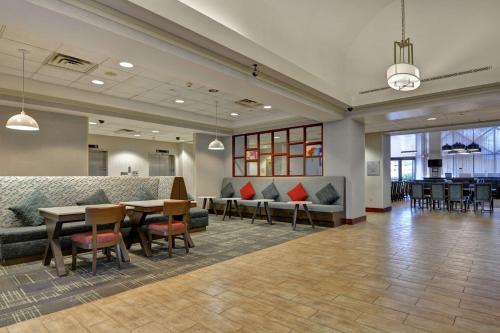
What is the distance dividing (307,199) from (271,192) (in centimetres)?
120

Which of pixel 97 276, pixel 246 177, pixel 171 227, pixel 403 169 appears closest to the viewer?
pixel 97 276

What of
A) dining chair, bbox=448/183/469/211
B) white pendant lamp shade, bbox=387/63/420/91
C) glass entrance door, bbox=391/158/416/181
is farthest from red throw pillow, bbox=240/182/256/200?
glass entrance door, bbox=391/158/416/181

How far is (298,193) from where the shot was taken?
26.7 ft

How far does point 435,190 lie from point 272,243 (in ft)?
25.6

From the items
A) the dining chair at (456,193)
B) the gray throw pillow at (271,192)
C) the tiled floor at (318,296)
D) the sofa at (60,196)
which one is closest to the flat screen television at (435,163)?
the dining chair at (456,193)

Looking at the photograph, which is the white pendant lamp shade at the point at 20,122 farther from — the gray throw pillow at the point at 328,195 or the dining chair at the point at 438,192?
the dining chair at the point at 438,192

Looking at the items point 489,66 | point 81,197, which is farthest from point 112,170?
point 489,66

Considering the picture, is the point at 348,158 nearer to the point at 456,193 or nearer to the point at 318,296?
the point at 456,193

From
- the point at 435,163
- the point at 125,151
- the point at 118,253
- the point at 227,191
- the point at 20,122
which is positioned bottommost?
the point at 118,253

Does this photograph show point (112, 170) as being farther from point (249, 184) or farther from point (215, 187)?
point (249, 184)

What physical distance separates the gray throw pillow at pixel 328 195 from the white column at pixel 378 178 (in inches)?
131

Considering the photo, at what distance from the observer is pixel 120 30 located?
3164 mm

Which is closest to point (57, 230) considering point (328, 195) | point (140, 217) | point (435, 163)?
point (140, 217)

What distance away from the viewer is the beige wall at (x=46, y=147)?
20.5 feet
